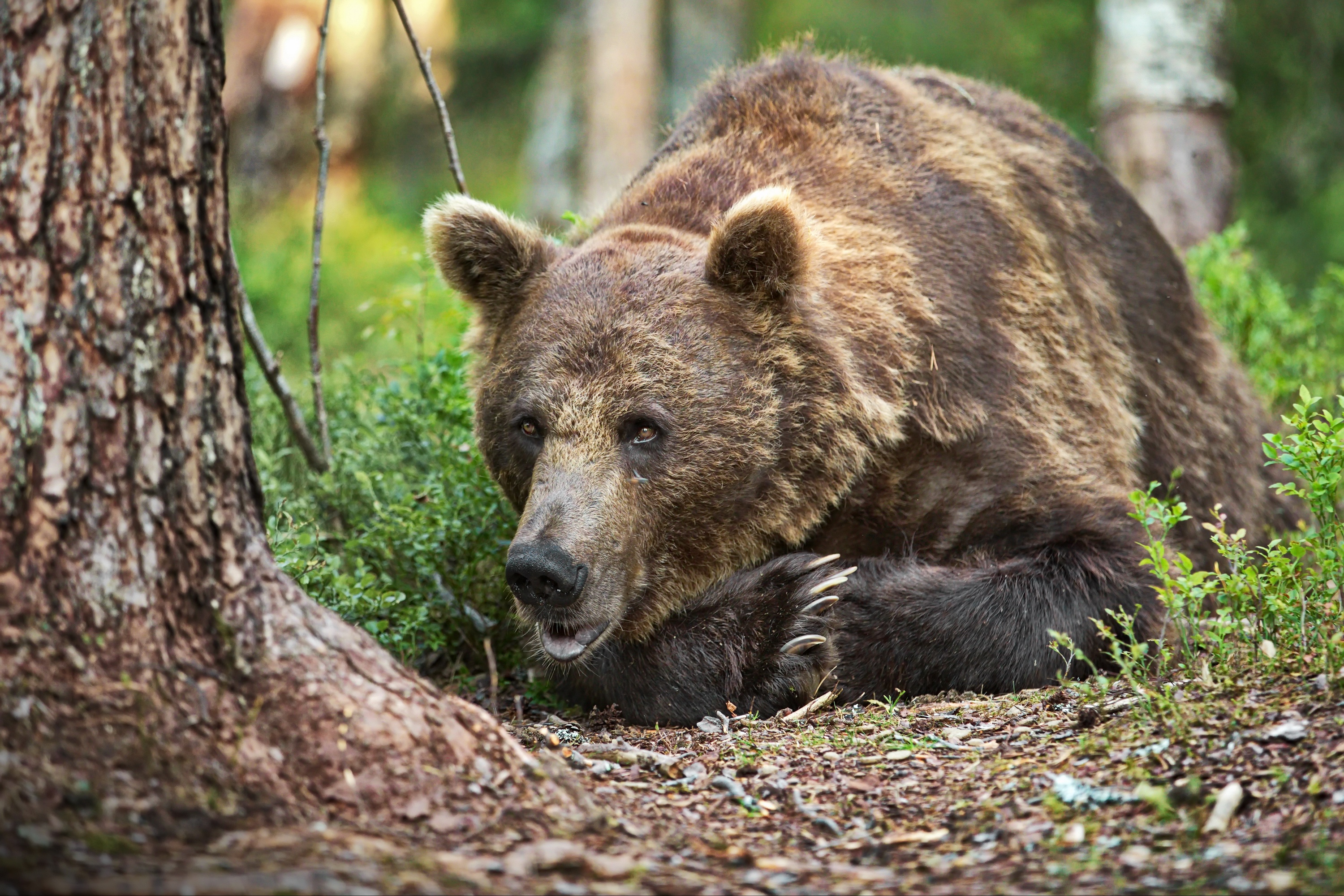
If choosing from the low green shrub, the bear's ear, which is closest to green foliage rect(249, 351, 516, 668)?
the low green shrub

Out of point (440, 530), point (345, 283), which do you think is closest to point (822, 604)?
point (440, 530)

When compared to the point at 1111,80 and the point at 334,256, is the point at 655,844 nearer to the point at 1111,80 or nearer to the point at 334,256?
the point at 1111,80

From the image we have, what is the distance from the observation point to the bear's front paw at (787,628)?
166 inches

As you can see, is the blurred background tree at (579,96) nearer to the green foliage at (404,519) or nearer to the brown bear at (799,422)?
the green foliage at (404,519)

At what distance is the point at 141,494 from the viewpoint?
2.54 metres

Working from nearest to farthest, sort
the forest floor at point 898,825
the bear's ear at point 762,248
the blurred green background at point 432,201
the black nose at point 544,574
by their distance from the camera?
the forest floor at point 898,825, the black nose at point 544,574, the bear's ear at point 762,248, the blurred green background at point 432,201

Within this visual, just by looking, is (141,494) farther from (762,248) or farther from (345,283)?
(345,283)

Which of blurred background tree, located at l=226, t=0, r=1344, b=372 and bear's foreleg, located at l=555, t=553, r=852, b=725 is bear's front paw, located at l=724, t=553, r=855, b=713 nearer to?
bear's foreleg, located at l=555, t=553, r=852, b=725

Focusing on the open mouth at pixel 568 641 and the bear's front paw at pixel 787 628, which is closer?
the open mouth at pixel 568 641

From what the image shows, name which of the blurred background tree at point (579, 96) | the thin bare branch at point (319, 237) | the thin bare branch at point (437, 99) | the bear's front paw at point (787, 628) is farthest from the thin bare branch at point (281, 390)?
the bear's front paw at point (787, 628)

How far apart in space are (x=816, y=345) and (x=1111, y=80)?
5673 millimetres

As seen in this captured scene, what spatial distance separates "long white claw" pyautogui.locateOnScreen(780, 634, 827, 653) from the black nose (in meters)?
0.74

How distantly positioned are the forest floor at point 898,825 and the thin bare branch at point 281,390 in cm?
185

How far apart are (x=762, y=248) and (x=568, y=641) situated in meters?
1.40
